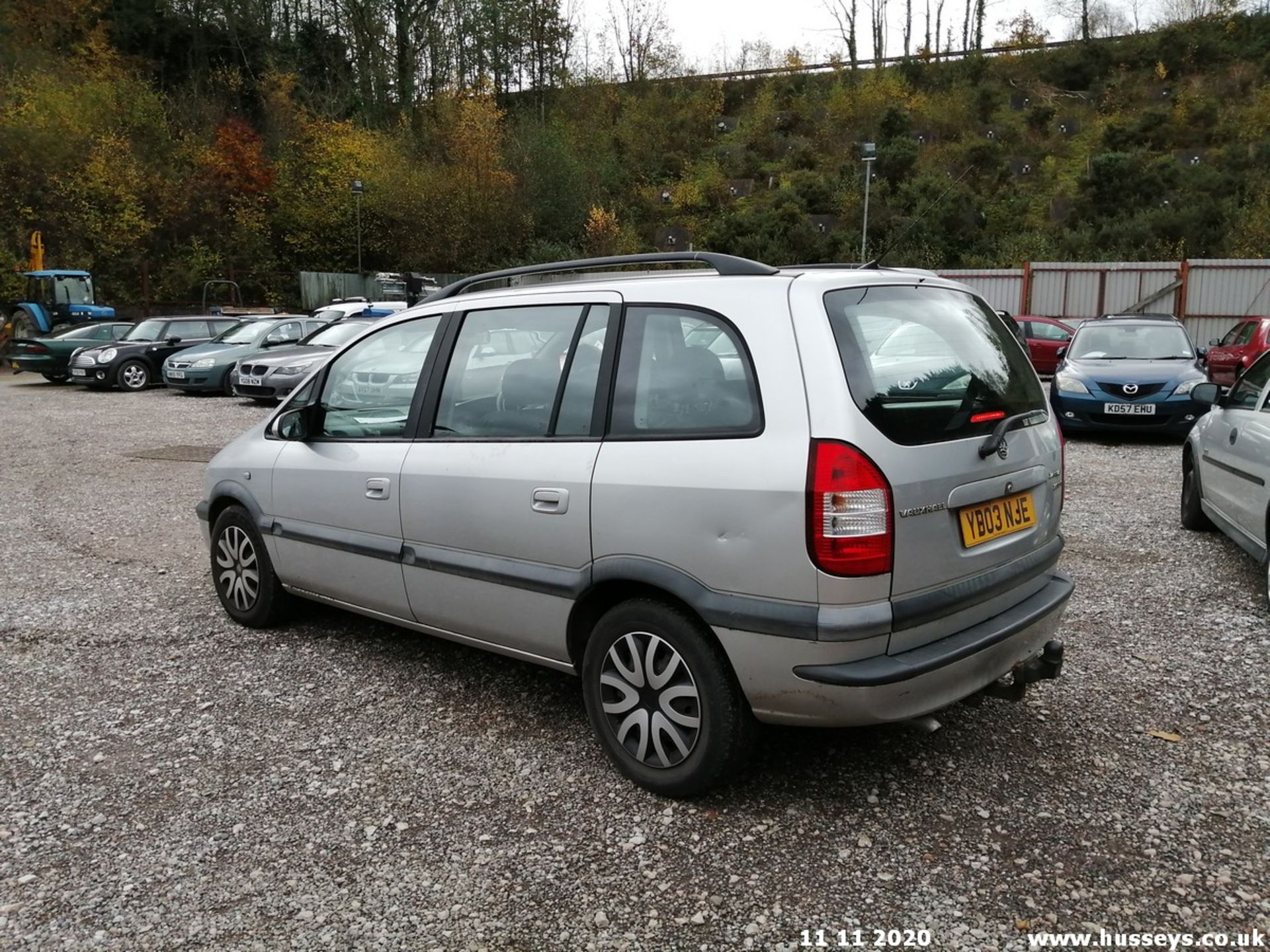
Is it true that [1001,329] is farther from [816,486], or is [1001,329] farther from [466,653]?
[466,653]

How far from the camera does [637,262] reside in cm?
359

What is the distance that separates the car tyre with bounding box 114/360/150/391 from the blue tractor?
8.51 meters

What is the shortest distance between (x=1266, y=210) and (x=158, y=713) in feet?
132

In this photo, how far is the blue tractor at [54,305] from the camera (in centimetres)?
2580

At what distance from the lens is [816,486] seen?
273 centimetres

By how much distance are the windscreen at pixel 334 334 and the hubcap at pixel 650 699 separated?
14.3 meters

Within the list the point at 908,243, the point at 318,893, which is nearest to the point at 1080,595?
the point at 318,893

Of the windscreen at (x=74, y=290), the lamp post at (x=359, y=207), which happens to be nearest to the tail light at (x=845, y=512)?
the windscreen at (x=74, y=290)

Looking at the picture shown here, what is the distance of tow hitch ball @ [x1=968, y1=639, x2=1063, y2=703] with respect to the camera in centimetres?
333

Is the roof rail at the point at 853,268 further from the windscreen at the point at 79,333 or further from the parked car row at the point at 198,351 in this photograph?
the windscreen at the point at 79,333

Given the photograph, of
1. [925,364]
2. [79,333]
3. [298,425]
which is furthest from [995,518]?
[79,333]

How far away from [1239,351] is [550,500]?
48.3 ft
